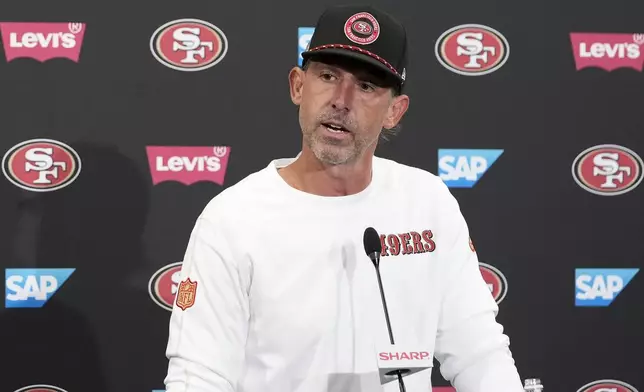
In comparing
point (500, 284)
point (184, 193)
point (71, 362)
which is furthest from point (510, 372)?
point (71, 362)

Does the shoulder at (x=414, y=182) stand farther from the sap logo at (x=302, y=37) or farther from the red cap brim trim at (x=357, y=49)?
the sap logo at (x=302, y=37)

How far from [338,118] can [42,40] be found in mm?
1414

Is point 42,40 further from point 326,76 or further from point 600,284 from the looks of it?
point 600,284

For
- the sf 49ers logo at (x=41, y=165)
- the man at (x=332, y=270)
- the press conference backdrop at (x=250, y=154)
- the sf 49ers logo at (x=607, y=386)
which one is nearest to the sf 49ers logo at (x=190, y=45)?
the press conference backdrop at (x=250, y=154)

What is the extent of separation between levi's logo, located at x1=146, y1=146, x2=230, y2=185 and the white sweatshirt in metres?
0.90

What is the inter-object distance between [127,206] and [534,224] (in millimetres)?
1482

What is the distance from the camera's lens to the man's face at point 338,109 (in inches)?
67.3

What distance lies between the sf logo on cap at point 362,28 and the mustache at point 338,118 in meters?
0.16

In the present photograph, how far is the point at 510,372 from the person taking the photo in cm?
173

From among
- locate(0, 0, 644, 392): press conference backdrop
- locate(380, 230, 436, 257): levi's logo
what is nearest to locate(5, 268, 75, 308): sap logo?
locate(0, 0, 644, 392): press conference backdrop

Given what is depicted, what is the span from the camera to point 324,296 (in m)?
1.74

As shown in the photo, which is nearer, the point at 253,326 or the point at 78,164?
the point at 253,326

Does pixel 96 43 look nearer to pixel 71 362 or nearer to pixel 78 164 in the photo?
pixel 78 164

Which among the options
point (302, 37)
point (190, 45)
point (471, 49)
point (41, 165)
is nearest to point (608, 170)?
point (471, 49)
